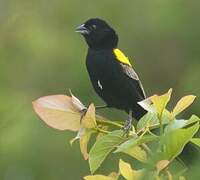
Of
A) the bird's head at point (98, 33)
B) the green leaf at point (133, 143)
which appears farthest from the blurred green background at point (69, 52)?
the green leaf at point (133, 143)

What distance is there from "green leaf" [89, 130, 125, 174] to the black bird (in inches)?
54.0

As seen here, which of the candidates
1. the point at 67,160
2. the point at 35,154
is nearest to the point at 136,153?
the point at 35,154

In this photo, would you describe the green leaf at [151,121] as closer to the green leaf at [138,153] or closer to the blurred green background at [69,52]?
the green leaf at [138,153]

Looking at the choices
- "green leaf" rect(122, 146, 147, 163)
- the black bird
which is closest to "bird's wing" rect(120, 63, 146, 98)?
the black bird

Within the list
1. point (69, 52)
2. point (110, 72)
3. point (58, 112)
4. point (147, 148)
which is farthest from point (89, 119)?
point (69, 52)

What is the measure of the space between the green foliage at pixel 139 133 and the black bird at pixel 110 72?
123 cm

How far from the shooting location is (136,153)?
146 cm

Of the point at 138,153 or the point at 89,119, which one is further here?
the point at 89,119

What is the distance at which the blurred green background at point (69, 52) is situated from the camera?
4.66m

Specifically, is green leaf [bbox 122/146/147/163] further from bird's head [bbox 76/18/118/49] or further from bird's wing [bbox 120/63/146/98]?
bird's head [bbox 76/18/118/49]

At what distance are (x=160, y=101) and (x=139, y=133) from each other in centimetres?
7

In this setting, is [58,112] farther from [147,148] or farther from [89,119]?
[147,148]

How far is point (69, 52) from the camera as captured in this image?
5.88m

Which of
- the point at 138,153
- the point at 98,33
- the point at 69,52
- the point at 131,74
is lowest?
the point at 69,52
